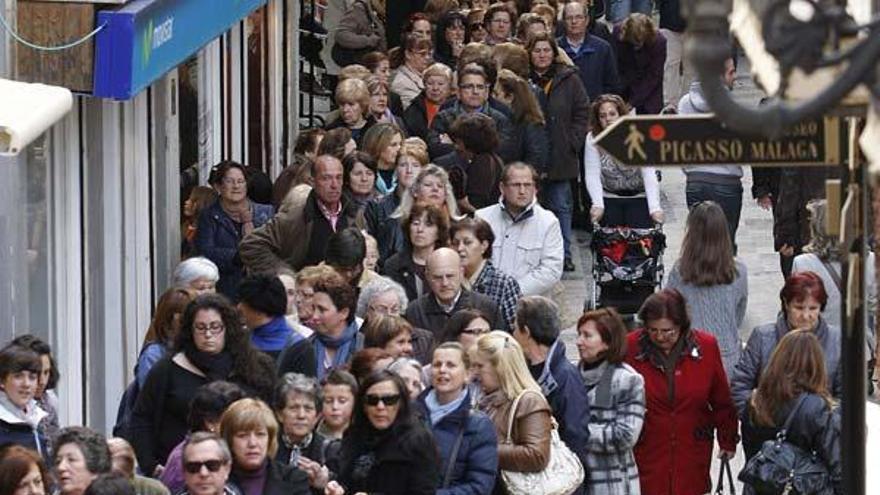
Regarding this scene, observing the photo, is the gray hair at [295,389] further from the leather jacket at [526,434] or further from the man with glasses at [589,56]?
the man with glasses at [589,56]

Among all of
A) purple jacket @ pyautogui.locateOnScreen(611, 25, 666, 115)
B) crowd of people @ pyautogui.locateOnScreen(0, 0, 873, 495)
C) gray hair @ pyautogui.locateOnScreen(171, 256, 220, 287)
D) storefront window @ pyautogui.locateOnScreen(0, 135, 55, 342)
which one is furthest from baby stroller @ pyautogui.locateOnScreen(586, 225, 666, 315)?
purple jacket @ pyautogui.locateOnScreen(611, 25, 666, 115)

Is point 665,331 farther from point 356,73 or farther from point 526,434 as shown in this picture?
point 356,73

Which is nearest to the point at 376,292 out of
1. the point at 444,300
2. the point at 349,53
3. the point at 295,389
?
the point at 444,300

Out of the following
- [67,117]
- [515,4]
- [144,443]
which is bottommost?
[144,443]

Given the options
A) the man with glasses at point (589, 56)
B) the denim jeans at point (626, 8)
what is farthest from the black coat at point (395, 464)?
the denim jeans at point (626, 8)

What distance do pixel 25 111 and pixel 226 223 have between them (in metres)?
5.03

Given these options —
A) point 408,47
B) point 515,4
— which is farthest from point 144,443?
point 515,4

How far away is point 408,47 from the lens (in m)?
21.5

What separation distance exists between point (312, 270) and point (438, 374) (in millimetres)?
1734

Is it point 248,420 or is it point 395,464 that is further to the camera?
point 395,464

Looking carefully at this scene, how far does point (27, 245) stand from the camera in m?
12.9

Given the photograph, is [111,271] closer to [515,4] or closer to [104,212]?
[104,212]

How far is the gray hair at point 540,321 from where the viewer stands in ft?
39.0

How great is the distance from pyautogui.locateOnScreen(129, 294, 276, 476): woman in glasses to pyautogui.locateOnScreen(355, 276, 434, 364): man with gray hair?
101 centimetres
